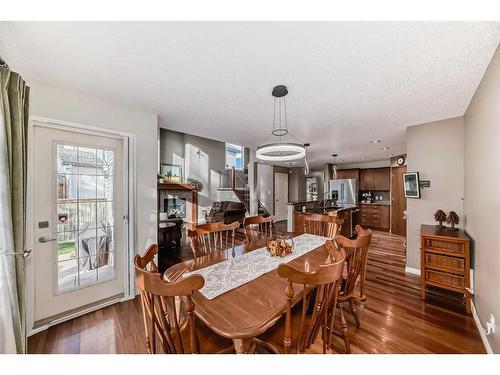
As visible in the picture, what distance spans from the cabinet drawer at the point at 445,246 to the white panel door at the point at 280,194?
5.58 meters

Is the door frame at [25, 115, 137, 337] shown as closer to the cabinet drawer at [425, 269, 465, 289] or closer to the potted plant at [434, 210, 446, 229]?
the cabinet drawer at [425, 269, 465, 289]

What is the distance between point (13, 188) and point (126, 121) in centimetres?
138

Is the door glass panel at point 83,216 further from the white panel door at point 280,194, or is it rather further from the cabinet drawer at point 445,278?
the white panel door at point 280,194

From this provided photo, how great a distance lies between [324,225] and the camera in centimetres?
294

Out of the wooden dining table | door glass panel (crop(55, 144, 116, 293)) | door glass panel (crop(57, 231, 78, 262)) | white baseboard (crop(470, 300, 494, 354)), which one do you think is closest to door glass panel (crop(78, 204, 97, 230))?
door glass panel (crop(55, 144, 116, 293))

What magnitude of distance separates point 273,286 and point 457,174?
322cm

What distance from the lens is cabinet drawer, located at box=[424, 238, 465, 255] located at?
2.18 metres

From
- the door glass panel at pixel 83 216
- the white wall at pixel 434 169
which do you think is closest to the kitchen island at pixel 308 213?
the white wall at pixel 434 169

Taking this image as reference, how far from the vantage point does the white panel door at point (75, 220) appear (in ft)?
6.41

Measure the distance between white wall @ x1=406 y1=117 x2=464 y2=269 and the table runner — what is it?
2.18 meters

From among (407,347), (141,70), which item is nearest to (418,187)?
(407,347)

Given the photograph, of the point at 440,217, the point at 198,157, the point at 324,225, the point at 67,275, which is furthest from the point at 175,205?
the point at 440,217

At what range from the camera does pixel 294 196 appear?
8.86 m
